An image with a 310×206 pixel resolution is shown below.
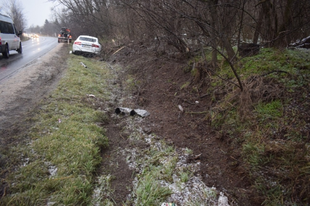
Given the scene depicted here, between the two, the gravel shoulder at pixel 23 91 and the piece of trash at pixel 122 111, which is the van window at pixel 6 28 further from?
the piece of trash at pixel 122 111

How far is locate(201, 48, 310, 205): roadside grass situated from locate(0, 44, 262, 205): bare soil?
223 millimetres

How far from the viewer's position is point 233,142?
3.70 m

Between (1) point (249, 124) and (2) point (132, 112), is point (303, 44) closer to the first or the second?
(1) point (249, 124)

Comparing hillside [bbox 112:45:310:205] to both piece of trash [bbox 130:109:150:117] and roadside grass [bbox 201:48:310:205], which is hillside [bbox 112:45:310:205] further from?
piece of trash [bbox 130:109:150:117]

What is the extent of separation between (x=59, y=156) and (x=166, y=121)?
2.74 m

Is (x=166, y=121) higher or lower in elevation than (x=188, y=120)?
Answer: lower

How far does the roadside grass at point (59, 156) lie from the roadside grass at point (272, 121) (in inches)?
103

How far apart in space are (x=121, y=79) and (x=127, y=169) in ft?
22.3

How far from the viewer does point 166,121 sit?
5215 mm

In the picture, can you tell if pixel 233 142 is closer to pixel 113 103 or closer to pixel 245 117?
pixel 245 117

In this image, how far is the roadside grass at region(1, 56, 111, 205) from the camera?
105 inches

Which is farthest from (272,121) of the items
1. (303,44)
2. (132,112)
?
(303,44)

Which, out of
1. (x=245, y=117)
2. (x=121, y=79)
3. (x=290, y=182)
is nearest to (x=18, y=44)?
(x=121, y=79)

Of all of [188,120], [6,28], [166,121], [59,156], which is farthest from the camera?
[6,28]
